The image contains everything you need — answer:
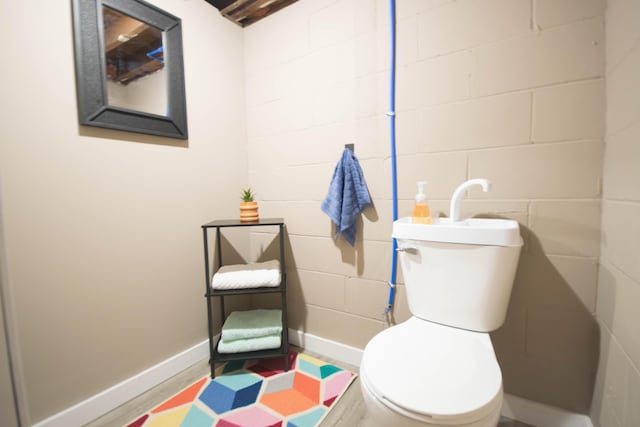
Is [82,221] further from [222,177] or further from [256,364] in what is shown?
[256,364]

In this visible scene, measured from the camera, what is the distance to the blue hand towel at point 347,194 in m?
1.33

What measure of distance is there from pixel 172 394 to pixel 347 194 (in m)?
1.26

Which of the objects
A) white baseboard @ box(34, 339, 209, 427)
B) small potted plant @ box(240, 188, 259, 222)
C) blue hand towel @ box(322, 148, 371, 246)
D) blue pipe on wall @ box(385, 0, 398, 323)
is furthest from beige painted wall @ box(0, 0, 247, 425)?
blue pipe on wall @ box(385, 0, 398, 323)

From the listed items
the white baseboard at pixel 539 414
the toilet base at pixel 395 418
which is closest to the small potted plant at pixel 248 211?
the toilet base at pixel 395 418

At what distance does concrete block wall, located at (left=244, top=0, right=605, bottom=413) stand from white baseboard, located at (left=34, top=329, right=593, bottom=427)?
4 cm

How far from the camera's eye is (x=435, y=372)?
2.34 ft

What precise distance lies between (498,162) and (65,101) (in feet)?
5.61

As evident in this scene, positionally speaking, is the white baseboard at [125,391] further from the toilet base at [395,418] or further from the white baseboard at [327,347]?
the toilet base at [395,418]

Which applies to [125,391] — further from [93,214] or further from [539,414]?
[539,414]

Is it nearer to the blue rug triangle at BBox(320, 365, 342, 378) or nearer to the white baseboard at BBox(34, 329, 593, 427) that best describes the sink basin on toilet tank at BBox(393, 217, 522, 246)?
the white baseboard at BBox(34, 329, 593, 427)

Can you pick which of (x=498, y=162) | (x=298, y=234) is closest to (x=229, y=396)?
(x=298, y=234)

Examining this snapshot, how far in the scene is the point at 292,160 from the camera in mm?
1567

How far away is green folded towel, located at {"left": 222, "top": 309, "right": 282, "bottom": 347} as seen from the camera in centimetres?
137

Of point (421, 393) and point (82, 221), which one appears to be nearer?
point (421, 393)
